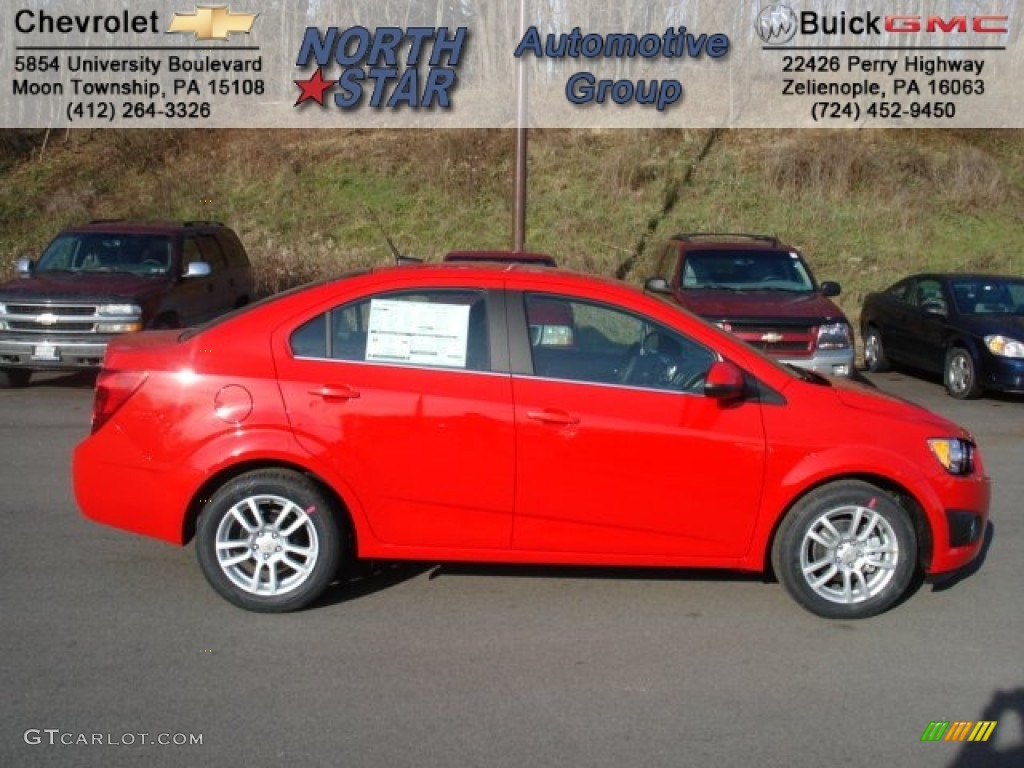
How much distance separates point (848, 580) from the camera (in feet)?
17.9

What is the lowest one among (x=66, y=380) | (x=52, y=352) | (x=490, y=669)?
(x=490, y=669)

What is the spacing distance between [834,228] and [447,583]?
65.1ft

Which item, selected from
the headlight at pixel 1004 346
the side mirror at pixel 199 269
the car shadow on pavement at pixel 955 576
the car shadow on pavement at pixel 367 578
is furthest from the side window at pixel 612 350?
the headlight at pixel 1004 346

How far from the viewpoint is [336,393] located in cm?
533

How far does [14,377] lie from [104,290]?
1.77 meters

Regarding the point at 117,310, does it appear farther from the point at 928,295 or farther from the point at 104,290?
the point at 928,295

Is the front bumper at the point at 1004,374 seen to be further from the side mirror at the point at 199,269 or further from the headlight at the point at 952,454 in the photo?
the side mirror at the point at 199,269

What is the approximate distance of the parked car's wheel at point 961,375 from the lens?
42.5 feet

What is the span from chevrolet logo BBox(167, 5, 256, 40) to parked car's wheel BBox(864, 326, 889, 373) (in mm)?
21813

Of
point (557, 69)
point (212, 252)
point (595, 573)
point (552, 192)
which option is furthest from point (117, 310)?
point (557, 69)

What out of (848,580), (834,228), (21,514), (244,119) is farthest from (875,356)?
(244,119)

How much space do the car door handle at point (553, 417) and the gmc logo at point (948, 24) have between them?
29434mm

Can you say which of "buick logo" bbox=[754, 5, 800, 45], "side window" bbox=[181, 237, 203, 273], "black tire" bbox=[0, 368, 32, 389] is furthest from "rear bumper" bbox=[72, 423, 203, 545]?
"buick logo" bbox=[754, 5, 800, 45]

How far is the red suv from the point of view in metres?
12.0
